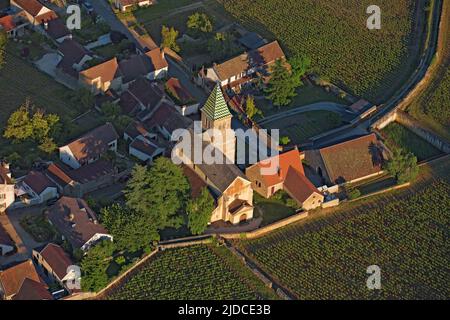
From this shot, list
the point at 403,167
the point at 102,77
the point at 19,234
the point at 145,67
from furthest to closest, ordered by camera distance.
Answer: the point at 145,67 < the point at 102,77 < the point at 403,167 < the point at 19,234

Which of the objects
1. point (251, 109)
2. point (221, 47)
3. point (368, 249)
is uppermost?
point (221, 47)

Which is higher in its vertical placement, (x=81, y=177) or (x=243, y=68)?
(x=243, y=68)

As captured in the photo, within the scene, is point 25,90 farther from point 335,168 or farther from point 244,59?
point 335,168

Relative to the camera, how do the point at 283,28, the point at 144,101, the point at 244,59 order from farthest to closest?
the point at 283,28 < the point at 244,59 < the point at 144,101

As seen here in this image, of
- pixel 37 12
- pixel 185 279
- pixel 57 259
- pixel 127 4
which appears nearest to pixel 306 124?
pixel 185 279

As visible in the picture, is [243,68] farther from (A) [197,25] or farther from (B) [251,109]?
(A) [197,25]

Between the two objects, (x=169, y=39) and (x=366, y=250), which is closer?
(x=366, y=250)

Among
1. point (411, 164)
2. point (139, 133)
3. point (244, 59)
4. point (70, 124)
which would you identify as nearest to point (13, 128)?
point (70, 124)
